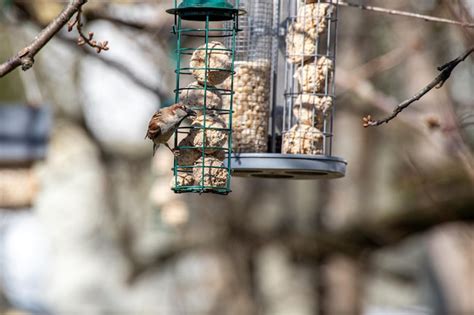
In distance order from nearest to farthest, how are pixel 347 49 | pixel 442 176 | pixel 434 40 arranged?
pixel 442 176
pixel 434 40
pixel 347 49

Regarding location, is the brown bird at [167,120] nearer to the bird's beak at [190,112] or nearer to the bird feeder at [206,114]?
the bird's beak at [190,112]

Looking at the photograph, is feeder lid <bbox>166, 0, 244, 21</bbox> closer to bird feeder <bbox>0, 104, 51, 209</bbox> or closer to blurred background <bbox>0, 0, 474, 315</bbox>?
blurred background <bbox>0, 0, 474, 315</bbox>

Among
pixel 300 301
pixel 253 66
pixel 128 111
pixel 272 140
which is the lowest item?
pixel 300 301

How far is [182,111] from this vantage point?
362cm

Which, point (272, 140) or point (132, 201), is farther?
point (132, 201)

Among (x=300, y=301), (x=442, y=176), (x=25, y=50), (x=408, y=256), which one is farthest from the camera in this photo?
(x=408, y=256)

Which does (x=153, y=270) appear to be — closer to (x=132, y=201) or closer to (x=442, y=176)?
(x=132, y=201)

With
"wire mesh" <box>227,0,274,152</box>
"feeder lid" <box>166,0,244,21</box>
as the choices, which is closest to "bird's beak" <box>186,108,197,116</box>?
"feeder lid" <box>166,0,244,21</box>

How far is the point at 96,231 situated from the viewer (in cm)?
1166

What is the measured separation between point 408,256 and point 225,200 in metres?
7.27

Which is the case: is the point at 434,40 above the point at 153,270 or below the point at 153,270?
above

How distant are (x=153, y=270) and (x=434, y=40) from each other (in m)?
3.72

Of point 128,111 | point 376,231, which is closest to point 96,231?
point 128,111

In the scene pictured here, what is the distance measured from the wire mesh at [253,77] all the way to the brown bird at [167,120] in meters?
0.50
